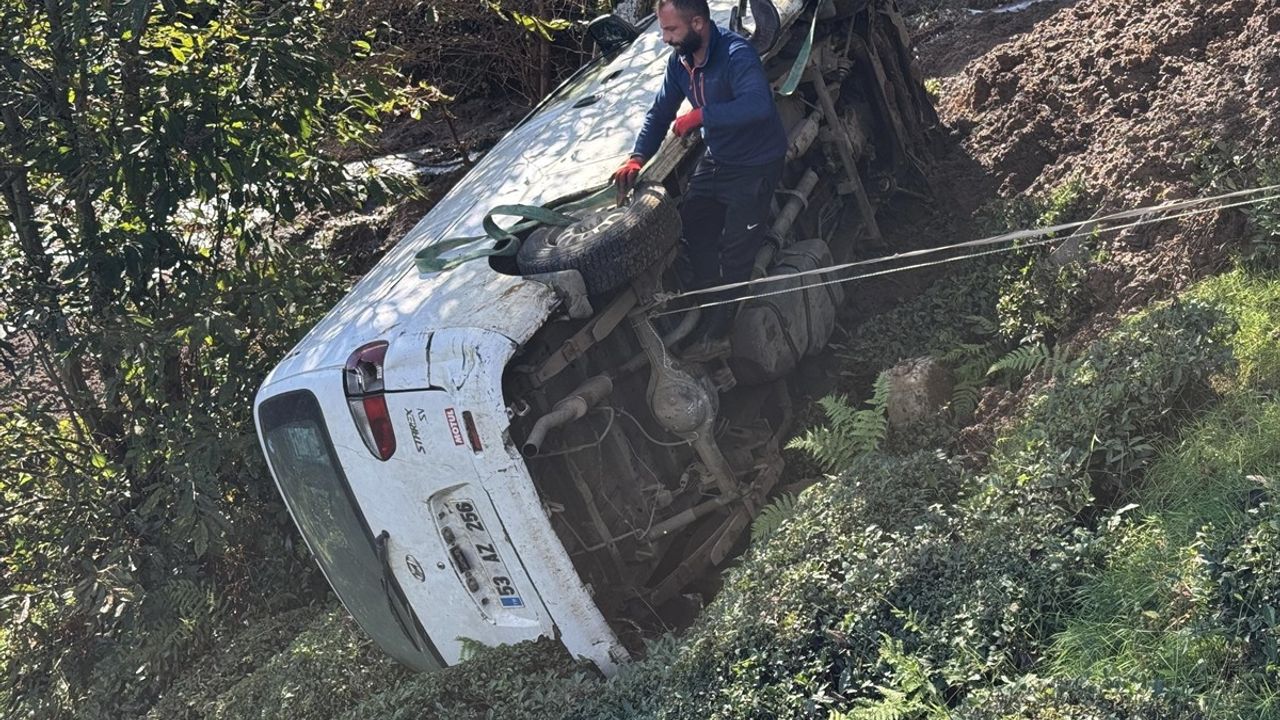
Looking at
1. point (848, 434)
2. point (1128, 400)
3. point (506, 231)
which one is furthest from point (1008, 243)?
point (506, 231)

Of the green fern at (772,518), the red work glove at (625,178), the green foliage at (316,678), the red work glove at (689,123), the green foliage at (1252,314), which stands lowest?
the green foliage at (316,678)

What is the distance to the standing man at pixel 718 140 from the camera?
5145mm

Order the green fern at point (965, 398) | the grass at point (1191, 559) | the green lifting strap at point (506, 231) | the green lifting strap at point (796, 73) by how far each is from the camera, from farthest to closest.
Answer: the green lifting strap at point (796, 73)
the green fern at point (965, 398)
the green lifting strap at point (506, 231)
the grass at point (1191, 559)

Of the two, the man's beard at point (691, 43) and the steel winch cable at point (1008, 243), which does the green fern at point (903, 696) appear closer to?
the steel winch cable at point (1008, 243)

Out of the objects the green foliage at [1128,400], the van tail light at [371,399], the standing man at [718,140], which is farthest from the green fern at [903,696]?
the standing man at [718,140]

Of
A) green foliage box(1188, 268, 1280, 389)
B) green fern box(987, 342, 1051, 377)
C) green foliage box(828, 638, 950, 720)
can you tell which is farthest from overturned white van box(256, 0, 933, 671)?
green foliage box(1188, 268, 1280, 389)

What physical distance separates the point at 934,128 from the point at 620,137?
8.36 feet

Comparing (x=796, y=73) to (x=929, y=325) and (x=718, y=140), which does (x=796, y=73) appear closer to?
(x=718, y=140)

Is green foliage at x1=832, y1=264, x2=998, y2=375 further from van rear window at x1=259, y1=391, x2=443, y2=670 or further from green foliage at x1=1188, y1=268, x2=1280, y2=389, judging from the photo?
van rear window at x1=259, y1=391, x2=443, y2=670

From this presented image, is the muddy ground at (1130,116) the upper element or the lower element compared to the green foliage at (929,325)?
upper

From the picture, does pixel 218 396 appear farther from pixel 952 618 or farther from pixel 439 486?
pixel 952 618

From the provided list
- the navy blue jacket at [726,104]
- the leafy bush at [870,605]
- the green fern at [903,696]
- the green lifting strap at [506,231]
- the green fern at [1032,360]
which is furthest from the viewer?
the navy blue jacket at [726,104]

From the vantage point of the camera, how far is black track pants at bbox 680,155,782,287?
5.36 meters

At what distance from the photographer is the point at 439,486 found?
4.34m
